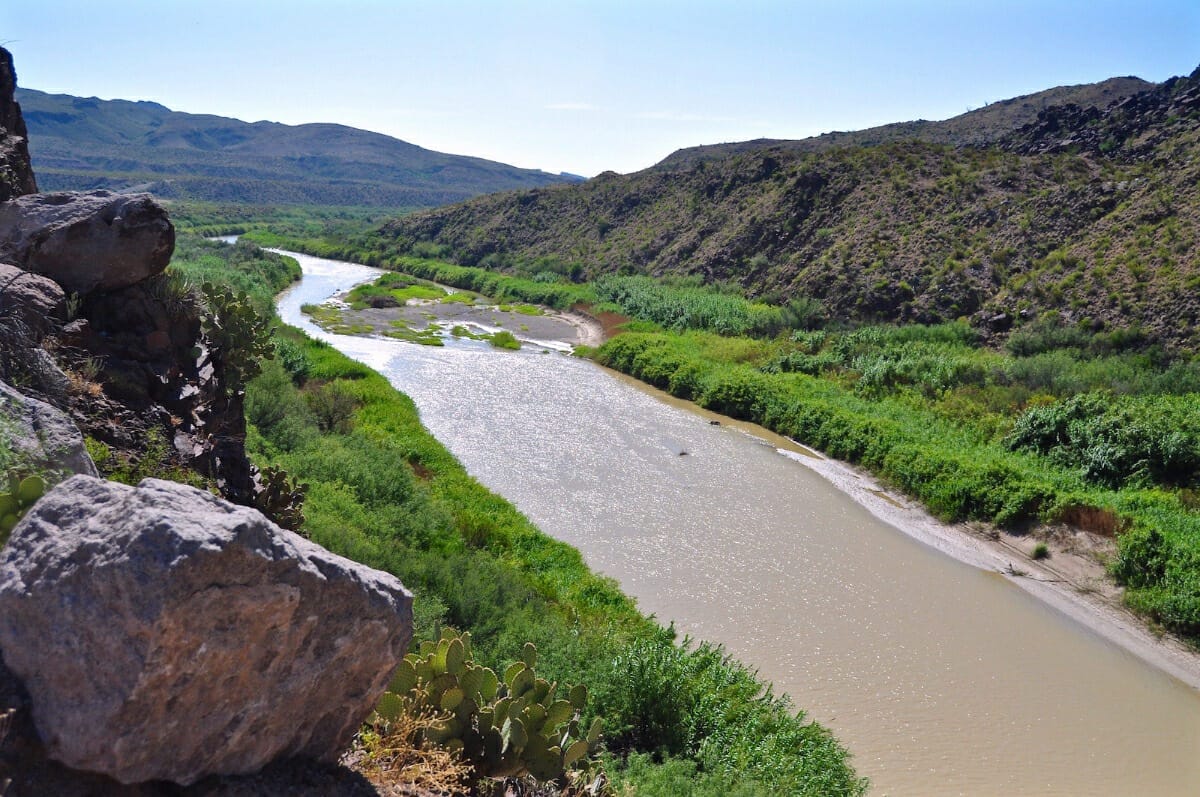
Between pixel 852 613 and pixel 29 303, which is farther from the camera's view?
pixel 852 613

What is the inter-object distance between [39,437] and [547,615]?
25.7 ft

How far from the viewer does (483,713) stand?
5.78 meters

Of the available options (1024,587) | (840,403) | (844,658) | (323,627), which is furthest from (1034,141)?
(323,627)

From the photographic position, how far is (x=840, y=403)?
90.1 ft

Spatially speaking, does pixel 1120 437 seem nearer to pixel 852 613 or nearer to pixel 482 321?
pixel 852 613

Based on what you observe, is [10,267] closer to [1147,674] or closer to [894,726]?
[894,726]

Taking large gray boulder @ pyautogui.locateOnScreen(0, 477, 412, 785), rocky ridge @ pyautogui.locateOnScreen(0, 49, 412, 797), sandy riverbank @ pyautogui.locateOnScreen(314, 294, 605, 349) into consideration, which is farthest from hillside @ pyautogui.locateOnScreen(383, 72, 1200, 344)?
large gray boulder @ pyautogui.locateOnScreen(0, 477, 412, 785)

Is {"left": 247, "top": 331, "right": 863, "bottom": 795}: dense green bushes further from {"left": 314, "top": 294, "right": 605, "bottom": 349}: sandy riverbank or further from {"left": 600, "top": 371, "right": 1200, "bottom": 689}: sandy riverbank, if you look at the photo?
{"left": 314, "top": 294, "right": 605, "bottom": 349}: sandy riverbank

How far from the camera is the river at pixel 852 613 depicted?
11.6 metres

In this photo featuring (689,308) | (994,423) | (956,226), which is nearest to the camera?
(994,423)

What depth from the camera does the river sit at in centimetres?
1155

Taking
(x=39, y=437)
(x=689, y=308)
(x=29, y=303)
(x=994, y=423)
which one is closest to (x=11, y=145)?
(x=29, y=303)

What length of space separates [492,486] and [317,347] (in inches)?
588

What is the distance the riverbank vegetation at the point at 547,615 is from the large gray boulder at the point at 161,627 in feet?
12.7
